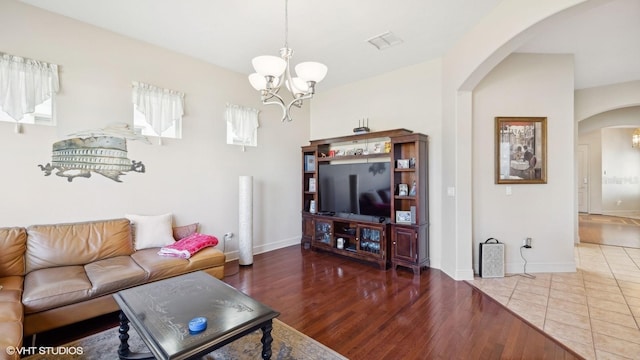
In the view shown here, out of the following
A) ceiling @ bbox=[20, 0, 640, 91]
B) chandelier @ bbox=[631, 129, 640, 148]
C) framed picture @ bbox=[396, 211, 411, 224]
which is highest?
ceiling @ bbox=[20, 0, 640, 91]

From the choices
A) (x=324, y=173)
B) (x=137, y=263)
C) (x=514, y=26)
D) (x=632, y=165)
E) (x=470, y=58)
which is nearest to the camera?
(x=514, y=26)

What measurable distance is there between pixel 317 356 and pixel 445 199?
2.72 meters

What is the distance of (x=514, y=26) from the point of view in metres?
2.45

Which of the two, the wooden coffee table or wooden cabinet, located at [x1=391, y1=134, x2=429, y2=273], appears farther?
wooden cabinet, located at [x1=391, y1=134, x2=429, y2=273]

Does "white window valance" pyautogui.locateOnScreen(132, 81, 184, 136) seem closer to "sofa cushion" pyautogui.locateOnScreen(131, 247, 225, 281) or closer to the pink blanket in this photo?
the pink blanket

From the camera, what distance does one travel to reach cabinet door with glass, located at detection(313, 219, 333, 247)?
454 cm

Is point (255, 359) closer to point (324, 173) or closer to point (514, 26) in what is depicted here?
point (324, 173)

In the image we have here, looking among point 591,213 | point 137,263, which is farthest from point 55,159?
point 591,213

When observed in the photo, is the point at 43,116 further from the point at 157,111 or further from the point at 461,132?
the point at 461,132

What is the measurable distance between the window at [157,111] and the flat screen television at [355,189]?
93.8 inches

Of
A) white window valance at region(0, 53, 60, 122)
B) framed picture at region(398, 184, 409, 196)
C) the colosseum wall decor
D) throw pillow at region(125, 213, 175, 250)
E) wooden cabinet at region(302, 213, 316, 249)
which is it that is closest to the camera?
white window valance at region(0, 53, 60, 122)

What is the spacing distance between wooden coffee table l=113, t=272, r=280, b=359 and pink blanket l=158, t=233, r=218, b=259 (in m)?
0.85

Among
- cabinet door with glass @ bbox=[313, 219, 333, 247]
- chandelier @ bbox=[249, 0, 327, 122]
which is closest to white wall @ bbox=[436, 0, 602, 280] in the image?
cabinet door with glass @ bbox=[313, 219, 333, 247]

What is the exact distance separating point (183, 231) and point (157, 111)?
1607 millimetres
